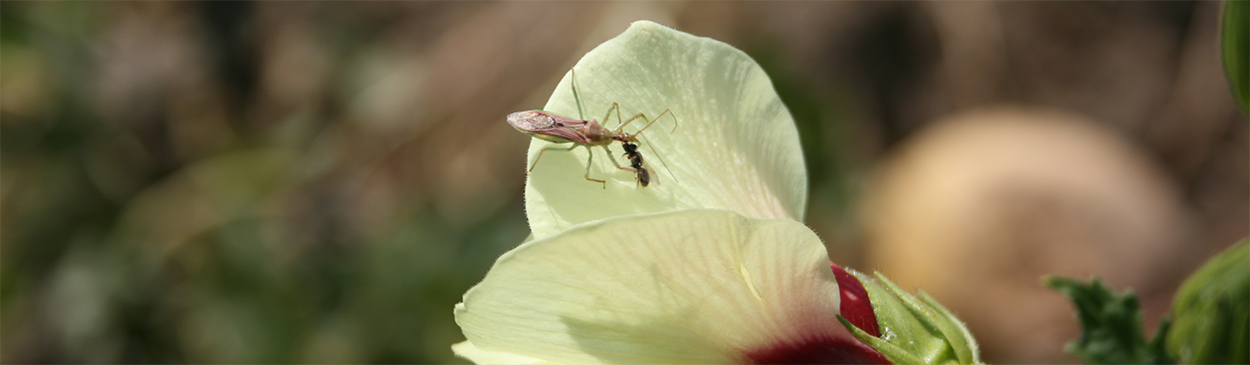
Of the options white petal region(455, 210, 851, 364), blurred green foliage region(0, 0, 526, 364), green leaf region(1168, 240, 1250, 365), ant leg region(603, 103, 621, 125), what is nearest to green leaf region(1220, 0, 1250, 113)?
green leaf region(1168, 240, 1250, 365)

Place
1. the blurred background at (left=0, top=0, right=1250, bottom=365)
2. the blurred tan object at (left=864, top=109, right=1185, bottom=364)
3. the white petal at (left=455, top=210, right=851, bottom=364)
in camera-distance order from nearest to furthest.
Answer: the white petal at (left=455, top=210, right=851, bottom=364) → the blurred background at (left=0, top=0, right=1250, bottom=365) → the blurred tan object at (left=864, top=109, right=1185, bottom=364)

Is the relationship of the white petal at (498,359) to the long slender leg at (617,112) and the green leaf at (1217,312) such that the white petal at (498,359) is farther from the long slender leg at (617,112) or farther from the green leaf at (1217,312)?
the green leaf at (1217,312)

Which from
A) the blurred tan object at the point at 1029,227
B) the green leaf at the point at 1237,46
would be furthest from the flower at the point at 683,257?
the blurred tan object at the point at 1029,227

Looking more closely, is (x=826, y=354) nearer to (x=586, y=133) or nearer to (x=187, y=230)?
(x=586, y=133)

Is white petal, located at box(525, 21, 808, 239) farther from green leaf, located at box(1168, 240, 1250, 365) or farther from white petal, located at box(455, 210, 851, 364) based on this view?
green leaf, located at box(1168, 240, 1250, 365)

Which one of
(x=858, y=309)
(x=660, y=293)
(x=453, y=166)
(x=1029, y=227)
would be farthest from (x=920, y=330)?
(x=453, y=166)

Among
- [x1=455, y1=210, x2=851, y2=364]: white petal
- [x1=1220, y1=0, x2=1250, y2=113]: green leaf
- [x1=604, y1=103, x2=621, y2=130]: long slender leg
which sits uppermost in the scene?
[x1=1220, y1=0, x2=1250, y2=113]: green leaf

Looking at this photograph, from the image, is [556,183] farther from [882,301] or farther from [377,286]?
[377,286]

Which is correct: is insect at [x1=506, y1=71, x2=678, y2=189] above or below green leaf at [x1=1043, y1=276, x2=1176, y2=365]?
below
